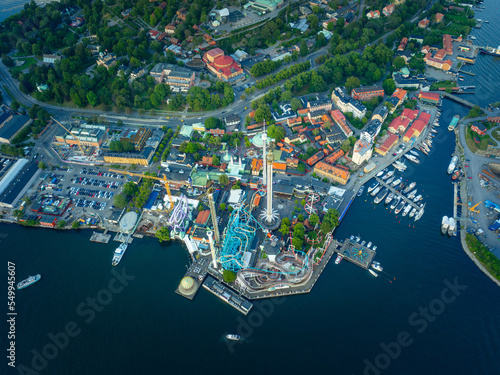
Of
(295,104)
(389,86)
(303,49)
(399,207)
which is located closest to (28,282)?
(295,104)

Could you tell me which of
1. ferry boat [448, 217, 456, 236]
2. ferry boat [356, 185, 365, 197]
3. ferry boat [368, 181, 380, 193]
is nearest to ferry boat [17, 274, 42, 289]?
ferry boat [356, 185, 365, 197]

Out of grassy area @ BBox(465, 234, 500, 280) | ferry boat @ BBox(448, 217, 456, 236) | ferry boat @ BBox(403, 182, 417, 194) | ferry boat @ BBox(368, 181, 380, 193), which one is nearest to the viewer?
grassy area @ BBox(465, 234, 500, 280)

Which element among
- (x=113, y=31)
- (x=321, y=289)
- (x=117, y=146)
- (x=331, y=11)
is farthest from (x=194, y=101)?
(x=331, y=11)

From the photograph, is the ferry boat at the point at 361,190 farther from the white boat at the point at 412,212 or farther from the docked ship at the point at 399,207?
the white boat at the point at 412,212

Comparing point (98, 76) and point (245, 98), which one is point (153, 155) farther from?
point (98, 76)

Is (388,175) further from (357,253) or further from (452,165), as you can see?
(357,253)

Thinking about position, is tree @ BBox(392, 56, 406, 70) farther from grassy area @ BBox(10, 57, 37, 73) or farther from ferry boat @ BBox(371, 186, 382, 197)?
grassy area @ BBox(10, 57, 37, 73)
